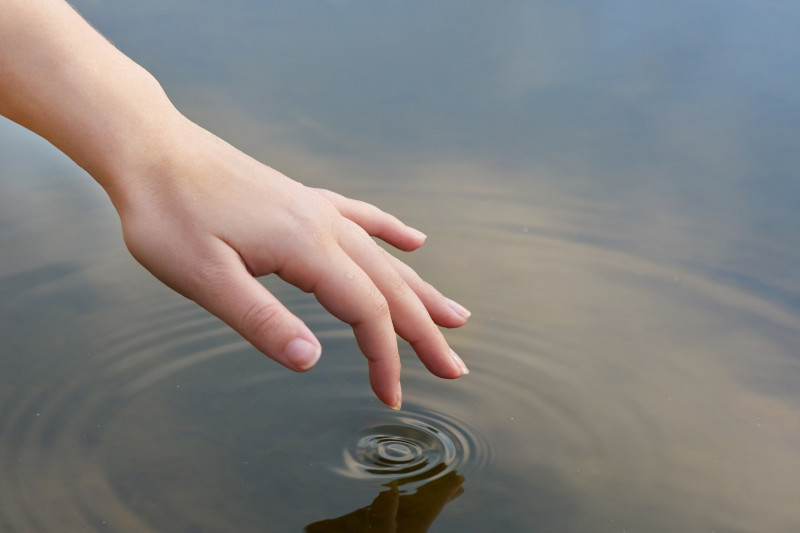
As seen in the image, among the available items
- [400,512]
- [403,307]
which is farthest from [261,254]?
[400,512]

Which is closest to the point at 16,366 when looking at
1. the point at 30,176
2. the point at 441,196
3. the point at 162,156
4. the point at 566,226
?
the point at 162,156

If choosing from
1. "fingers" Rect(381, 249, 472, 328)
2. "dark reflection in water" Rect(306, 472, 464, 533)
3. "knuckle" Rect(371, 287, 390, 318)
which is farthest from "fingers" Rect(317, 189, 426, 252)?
"dark reflection in water" Rect(306, 472, 464, 533)

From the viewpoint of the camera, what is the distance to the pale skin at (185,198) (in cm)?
78

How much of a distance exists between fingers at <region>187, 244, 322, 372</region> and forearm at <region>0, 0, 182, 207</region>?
14 cm

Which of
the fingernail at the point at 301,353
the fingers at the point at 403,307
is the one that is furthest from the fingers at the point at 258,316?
the fingers at the point at 403,307

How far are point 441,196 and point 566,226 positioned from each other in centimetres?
21

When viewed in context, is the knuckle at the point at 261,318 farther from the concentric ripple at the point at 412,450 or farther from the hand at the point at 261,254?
the concentric ripple at the point at 412,450

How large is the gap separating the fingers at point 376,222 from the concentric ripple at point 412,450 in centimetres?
21

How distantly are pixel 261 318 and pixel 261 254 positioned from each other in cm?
7

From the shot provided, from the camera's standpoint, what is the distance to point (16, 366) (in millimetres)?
989

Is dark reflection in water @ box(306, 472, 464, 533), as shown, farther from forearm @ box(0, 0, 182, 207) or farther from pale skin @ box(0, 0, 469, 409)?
forearm @ box(0, 0, 182, 207)

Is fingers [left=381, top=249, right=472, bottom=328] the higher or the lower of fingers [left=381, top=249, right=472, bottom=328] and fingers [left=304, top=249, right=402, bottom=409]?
the higher

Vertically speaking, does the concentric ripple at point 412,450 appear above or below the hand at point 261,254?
below

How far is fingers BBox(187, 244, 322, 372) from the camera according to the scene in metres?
0.76
